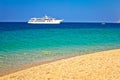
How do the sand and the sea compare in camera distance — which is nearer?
the sand

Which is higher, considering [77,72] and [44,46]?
[44,46]

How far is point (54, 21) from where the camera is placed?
98.8 meters

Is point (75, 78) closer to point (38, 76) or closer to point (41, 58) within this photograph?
point (38, 76)

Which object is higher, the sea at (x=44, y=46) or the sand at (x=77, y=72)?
the sea at (x=44, y=46)

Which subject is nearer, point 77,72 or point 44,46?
point 77,72

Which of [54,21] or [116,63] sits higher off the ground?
[54,21]

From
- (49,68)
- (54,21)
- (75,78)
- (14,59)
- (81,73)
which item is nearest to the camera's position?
(75,78)

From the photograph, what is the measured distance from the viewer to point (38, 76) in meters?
10.4

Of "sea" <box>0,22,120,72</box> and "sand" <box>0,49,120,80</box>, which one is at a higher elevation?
"sea" <box>0,22,120,72</box>

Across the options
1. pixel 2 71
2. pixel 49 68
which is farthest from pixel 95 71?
pixel 2 71

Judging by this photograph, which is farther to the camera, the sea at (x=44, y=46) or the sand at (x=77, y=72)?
the sea at (x=44, y=46)

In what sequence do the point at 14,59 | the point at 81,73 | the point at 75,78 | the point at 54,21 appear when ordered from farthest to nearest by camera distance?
the point at 54,21 < the point at 14,59 < the point at 81,73 < the point at 75,78

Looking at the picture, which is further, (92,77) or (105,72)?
(105,72)

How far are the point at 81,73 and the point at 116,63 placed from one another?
240 cm
